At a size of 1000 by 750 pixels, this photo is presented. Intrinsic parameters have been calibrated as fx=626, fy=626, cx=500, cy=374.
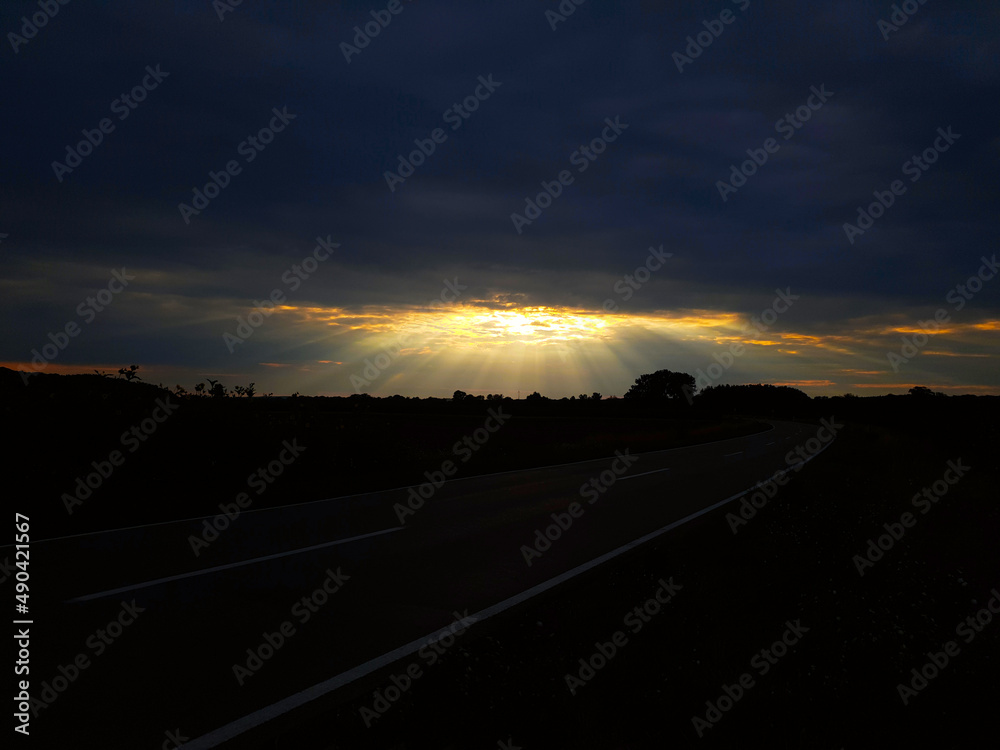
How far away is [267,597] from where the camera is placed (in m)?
6.20

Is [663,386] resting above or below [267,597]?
above

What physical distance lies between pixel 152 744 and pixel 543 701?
2421 mm

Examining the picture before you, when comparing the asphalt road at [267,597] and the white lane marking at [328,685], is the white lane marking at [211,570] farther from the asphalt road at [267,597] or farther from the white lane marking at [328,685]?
the white lane marking at [328,685]

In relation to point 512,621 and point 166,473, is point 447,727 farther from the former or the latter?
point 166,473

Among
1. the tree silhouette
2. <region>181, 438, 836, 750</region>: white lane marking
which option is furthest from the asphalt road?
the tree silhouette

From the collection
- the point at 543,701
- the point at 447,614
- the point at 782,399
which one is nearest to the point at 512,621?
the point at 447,614

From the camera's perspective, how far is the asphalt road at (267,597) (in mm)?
4082

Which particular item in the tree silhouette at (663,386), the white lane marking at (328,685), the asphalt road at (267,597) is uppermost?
the tree silhouette at (663,386)

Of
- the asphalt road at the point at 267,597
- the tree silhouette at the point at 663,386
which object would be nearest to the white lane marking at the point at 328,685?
the asphalt road at the point at 267,597

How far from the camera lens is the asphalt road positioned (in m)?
4.08

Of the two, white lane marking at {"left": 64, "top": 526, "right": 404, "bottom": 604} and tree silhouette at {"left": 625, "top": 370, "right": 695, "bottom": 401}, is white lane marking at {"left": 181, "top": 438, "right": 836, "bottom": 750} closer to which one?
white lane marking at {"left": 64, "top": 526, "right": 404, "bottom": 604}

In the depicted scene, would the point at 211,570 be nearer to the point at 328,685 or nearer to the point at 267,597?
the point at 267,597

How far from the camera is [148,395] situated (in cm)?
1683

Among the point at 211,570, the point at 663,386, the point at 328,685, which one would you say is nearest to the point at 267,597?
the point at 211,570
